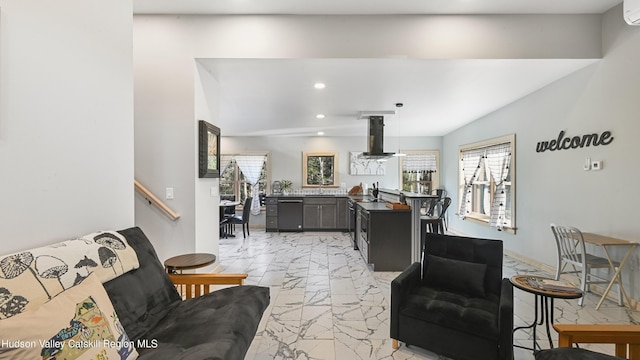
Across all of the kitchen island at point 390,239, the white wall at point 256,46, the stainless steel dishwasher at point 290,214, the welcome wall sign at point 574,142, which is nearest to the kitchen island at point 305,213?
the stainless steel dishwasher at point 290,214

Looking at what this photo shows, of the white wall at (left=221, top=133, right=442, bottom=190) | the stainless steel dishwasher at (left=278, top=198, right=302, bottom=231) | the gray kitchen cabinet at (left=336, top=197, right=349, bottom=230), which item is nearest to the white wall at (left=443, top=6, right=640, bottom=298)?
the gray kitchen cabinet at (left=336, top=197, right=349, bottom=230)

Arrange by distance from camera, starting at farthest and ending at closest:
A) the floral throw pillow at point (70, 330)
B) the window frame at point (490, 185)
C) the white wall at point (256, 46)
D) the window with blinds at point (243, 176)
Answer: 1. the window with blinds at point (243, 176)
2. the window frame at point (490, 185)
3. the white wall at point (256, 46)
4. the floral throw pillow at point (70, 330)

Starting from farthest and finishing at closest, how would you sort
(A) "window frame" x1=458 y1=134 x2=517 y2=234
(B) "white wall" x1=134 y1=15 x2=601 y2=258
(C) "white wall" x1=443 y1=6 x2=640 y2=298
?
(A) "window frame" x1=458 y1=134 x2=517 y2=234 < (B) "white wall" x1=134 y1=15 x2=601 y2=258 < (C) "white wall" x1=443 y1=6 x2=640 y2=298

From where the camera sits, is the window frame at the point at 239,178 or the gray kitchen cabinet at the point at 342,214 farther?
the window frame at the point at 239,178

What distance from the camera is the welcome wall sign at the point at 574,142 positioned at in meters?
3.14

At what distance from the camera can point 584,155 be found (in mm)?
3404

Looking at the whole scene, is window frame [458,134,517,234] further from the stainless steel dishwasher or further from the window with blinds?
the window with blinds

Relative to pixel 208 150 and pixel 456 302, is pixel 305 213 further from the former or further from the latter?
pixel 456 302

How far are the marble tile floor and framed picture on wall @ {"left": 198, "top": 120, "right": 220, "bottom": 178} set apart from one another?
1.51 meters

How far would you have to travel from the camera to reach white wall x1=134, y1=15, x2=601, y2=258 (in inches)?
123

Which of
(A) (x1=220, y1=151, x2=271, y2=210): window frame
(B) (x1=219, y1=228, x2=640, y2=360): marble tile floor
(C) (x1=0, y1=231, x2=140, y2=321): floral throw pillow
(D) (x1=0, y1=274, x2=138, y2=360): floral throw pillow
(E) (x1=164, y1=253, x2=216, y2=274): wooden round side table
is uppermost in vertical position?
(A) (x1=220, y1=151, x2=271, y2=210): window frame

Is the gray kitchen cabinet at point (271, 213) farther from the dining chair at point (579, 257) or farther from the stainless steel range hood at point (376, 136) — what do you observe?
the dining chair at point (579, 257)

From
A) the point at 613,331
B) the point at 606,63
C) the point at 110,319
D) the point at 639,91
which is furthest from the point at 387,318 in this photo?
the point at 606,63

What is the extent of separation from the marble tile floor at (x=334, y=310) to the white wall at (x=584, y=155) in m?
0.76
